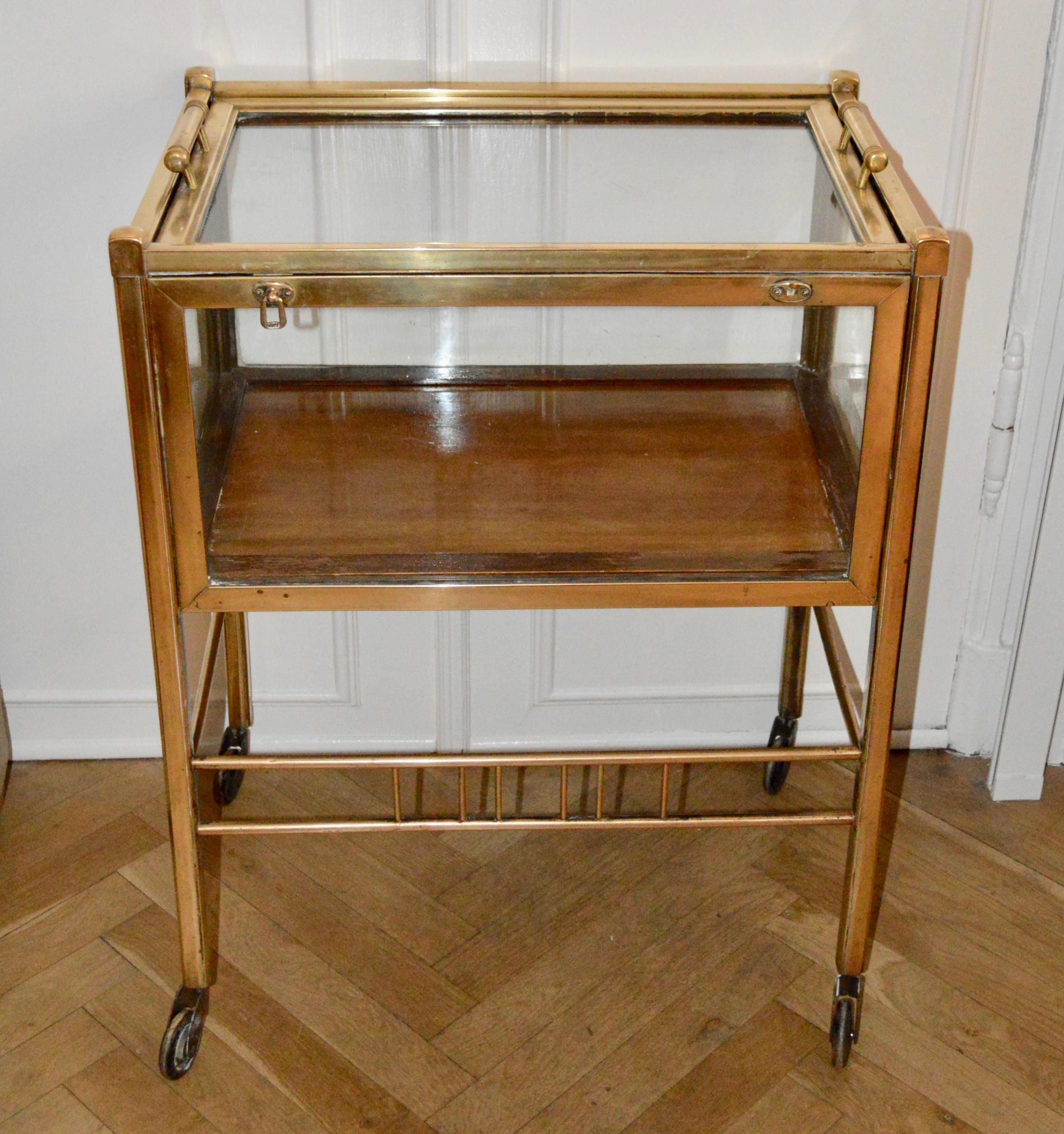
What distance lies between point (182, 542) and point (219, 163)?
0.52 meters

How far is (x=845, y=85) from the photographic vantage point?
6.61 feet

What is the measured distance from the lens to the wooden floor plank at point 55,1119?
1.90 meters

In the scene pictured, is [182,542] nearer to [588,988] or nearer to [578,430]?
[578,430]

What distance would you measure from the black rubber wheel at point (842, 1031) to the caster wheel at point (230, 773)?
1.11 meters

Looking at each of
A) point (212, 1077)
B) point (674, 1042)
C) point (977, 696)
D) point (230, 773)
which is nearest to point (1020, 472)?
point (977, 696)

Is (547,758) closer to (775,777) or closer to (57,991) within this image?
(775,777)

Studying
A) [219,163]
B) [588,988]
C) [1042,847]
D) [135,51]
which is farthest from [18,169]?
[1042,847]

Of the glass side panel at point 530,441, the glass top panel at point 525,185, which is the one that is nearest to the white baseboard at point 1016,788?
the glass side panel at point 530,441

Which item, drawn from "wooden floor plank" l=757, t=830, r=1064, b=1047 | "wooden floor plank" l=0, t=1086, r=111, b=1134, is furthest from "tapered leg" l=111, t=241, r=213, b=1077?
"wooden floor plank" l=757, t=830, r=1064, b=1047

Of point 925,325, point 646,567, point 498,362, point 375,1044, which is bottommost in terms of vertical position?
A: point 375,1044

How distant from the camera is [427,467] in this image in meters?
1.85

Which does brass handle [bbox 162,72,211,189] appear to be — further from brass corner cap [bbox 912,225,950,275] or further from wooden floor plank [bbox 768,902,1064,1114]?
wooden floor plank [bbox 768,902,1064,1114]

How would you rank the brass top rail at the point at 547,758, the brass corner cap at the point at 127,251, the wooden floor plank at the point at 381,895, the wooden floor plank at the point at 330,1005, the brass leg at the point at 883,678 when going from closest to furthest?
the brass corner cap at the point at 127,251
the brass leg at the point at 883,678
the brass top rail at the point at 547,758
the wooden floor plank at the point at 330,1005
the wooden floor plank at the point at 381,895

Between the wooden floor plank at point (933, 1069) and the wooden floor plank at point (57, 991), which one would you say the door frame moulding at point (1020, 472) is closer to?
the wooden floor plank at point (933, 1069)
